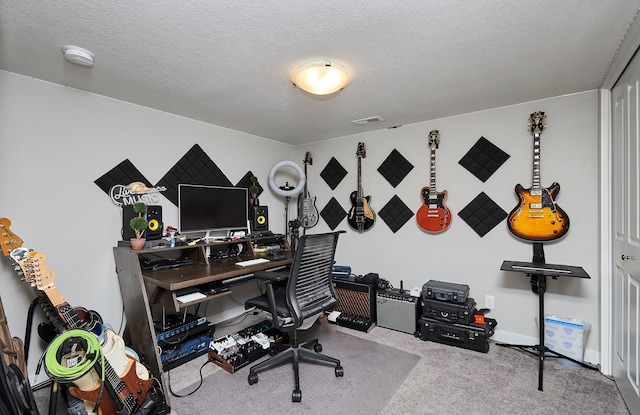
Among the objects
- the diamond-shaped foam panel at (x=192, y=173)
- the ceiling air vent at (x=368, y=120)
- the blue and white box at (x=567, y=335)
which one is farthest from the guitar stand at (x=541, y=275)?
the diamond-shaped foam panel at (x=192, y=173)

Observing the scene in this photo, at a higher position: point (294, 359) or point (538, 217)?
point (538, 217)

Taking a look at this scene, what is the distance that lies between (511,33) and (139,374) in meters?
2.72

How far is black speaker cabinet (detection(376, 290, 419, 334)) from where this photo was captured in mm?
2711

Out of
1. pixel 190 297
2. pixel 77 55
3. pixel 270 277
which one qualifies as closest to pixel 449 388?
pixel 270 277

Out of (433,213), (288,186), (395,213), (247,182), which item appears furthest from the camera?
(288,186)

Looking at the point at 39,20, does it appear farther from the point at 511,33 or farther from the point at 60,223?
the point at 511,33

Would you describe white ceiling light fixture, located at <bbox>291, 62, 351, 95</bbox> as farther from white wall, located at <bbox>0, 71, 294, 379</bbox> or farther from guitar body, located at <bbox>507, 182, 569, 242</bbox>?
guitar body, located at <bbox>507, 182, 569, 242</bbox>

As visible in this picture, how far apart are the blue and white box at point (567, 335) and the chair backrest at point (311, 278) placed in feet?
5.58

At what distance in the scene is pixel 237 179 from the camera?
3.26 m

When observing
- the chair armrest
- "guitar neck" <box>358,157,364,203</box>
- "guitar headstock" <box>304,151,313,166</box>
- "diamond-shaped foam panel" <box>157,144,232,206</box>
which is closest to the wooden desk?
the chair armrest

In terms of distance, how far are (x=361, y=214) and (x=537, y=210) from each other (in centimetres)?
162

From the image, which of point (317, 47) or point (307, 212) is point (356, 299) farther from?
point (317, 47)

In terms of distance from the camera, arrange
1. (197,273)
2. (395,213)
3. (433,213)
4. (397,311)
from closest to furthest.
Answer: (197,273), (397,311), (433,213), (395,213)

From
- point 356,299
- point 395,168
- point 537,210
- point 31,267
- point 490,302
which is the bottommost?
point 356,299
